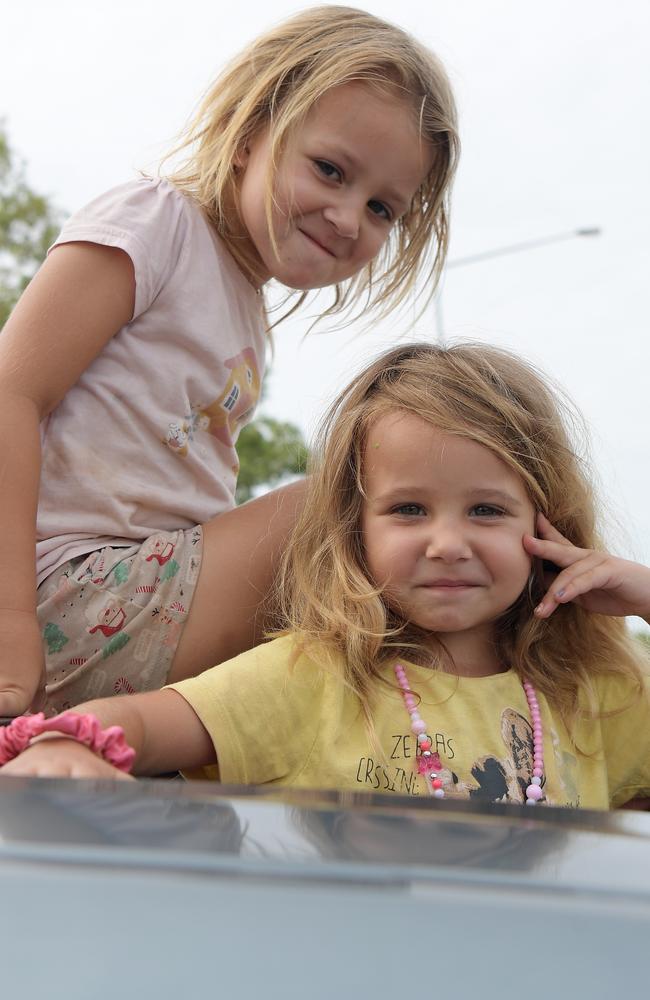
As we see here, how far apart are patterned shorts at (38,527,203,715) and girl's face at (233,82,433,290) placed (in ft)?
2.67

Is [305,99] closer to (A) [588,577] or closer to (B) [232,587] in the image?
(B) [232,587]

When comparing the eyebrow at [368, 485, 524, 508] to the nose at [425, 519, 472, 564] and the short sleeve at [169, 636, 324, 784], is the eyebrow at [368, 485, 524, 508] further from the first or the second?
the short sleeve at [169, 636, 324, 784]

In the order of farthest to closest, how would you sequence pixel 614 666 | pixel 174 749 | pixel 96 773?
pixel 614 666 → pixel 174 749 → pixel 96 773

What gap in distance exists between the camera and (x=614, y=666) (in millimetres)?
2449

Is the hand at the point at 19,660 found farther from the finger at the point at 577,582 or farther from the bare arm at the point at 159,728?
the finger at the point at 577,582

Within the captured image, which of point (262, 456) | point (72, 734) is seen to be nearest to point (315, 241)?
point (72, 734)

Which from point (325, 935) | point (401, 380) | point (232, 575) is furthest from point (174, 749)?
point (325, 935)

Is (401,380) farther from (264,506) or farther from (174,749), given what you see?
(174,749)

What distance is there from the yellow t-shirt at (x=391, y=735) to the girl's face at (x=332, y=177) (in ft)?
3.34

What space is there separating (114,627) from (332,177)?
1.14m

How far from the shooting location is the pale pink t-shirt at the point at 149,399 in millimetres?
2521

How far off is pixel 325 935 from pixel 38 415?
187cm

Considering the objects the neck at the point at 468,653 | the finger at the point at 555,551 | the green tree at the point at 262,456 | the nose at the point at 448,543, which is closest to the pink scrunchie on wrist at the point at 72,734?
the nose at the point at 448,543

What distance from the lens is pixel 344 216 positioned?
8.73 ft
